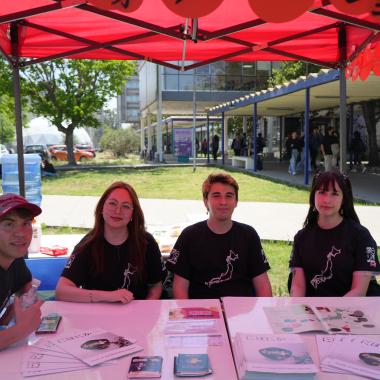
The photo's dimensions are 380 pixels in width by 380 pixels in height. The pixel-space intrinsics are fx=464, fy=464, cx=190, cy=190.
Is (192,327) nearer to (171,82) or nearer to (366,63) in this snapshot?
(366,63)

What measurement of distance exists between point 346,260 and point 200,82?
83.8 ft

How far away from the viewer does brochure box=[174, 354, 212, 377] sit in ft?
5.32

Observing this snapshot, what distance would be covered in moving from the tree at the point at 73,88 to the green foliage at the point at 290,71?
867 cm

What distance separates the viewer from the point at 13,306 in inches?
82.7

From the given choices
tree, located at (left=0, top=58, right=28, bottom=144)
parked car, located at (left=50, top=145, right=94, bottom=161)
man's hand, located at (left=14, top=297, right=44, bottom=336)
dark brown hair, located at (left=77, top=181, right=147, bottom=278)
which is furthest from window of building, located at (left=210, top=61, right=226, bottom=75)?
man's hand, located at (left=14, top=297, right=44, bottom=336)

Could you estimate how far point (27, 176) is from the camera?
9672 mm

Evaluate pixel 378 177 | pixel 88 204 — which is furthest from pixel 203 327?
pixel 378 177

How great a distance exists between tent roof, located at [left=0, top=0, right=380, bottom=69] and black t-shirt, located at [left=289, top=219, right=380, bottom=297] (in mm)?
1518

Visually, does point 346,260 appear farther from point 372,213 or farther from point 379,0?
point 372,213

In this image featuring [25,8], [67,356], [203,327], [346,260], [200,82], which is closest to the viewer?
[67,356]

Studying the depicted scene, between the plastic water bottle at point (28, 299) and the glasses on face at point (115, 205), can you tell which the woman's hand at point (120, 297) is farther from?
the glasses on face at point (115, 205)

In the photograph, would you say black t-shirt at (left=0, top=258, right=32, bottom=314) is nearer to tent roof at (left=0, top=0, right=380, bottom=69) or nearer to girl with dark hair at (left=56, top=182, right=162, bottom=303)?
girl with dark hair at (left=56, top=182, right=162, bottom=303)

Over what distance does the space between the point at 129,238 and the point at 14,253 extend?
89 centimetres

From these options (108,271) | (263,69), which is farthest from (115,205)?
(263,69)
